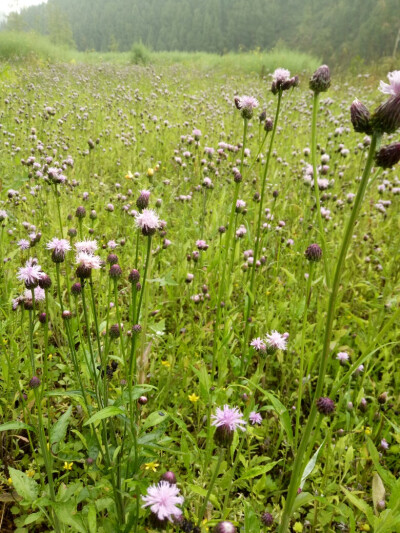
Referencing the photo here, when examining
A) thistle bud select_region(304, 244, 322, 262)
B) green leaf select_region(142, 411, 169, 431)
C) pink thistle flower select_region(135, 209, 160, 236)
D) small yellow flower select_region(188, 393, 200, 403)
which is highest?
pink thistle flower select_region(135, 209, 160, 236)

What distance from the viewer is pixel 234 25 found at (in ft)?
135

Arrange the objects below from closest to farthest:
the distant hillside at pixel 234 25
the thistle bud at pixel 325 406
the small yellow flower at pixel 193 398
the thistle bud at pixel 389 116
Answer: the thistle bud at pixel 389 116
the thistle bud at pixel 325 406
the small yellow flower at pixel 193 398
the distant hillside at pixel 234 25

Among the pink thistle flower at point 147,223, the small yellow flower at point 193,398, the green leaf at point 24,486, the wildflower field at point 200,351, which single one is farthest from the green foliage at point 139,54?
the green leaf at point 24,486

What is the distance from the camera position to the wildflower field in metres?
1.03

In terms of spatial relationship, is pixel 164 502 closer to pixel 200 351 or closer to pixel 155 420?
pixel 155 420

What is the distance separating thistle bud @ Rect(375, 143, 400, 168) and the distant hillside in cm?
2555

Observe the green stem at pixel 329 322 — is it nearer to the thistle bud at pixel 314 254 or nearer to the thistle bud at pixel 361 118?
the thistle bud at pixel 361 118

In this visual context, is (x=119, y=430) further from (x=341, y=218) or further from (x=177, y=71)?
(x=177, y=71)

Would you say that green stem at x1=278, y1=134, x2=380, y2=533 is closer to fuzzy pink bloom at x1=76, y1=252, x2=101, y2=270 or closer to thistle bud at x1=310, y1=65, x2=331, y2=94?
thistle bud at x1=310, y1=65, x2=331, y2=94

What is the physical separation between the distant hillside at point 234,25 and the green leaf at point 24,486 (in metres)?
25.9

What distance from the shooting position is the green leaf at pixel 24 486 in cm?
110

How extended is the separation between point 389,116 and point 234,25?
48.0 m

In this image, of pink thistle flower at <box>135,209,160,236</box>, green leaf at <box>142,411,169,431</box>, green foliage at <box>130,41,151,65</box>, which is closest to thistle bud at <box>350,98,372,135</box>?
pink thistle flower at <box>135,209,160,236</box>

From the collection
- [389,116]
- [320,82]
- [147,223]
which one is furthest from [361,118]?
[147,223]
